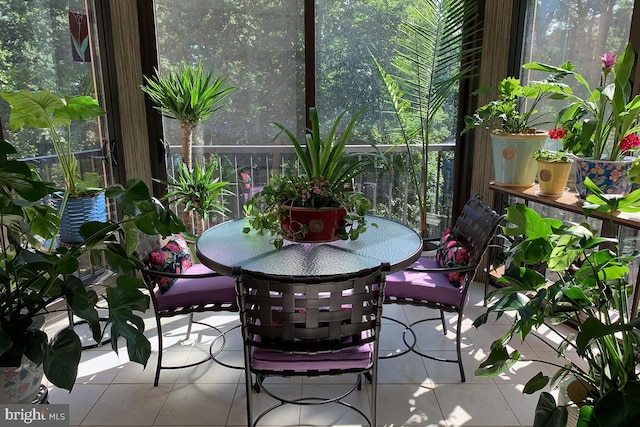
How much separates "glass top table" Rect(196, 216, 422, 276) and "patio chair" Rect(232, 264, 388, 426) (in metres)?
0.21

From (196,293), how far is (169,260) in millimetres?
234

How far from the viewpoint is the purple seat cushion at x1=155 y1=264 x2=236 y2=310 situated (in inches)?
85.4

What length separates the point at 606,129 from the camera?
7.33 ft

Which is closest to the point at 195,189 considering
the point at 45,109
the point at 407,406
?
the point at 45,109

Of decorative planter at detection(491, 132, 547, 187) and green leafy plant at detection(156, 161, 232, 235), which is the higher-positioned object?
decorative planter at detection(491, 132, 547, 187)

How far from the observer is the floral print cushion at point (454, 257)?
2.29 meters

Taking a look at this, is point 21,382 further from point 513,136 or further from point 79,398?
point 513,136

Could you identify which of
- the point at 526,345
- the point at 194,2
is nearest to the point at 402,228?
the point at 526,345

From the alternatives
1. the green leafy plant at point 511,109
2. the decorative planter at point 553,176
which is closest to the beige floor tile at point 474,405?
the decorative planter at point 553,176

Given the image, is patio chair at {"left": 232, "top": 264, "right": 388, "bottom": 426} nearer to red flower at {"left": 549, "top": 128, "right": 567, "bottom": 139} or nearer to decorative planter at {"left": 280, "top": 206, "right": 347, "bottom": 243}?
decorative planter at {"left": 280, "top": 206, "right": 347, "bottom": 243}

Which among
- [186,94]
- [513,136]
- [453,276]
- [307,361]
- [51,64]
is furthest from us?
[186,94]

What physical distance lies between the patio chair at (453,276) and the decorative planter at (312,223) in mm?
443

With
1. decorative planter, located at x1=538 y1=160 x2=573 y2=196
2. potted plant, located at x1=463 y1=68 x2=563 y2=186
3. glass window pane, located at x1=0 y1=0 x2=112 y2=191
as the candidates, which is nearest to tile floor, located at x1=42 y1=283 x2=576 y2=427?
decorative planter, located at x1=538 y1=160 x2=573 y2=196

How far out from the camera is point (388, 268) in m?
1.58
